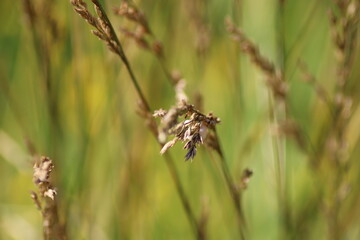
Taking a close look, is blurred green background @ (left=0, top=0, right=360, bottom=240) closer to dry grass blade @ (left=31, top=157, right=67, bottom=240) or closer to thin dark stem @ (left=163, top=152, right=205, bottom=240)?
thin dark stem @ (left=163, top=152, right=205, bottom=240)

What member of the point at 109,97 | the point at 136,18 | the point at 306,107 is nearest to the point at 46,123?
the point at 109,97

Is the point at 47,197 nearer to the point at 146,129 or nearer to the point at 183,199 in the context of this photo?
the point at 183,199

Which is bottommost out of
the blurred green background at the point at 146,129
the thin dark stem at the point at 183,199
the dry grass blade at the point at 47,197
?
the dry grass blade at the point at 47,197

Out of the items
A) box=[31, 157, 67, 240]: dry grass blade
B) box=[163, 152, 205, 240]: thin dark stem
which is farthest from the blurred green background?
box=[31, 157, 67, 240]: dry grass blade

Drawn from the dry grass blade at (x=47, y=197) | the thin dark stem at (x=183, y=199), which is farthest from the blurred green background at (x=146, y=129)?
the dry grass blade at (x=47, y=197)

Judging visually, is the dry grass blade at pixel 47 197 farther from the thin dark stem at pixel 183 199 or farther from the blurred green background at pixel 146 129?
the blurred green background at pixel 146 129

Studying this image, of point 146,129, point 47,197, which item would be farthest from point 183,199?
point 146,129

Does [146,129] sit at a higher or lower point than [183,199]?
higher

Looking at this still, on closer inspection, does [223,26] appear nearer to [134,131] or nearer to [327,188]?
[134,131]

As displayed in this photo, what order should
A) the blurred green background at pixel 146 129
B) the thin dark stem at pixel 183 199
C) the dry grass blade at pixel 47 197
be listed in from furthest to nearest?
1. the blurred green background at pixel 146 129
2. the thin dark stem at pixel 183 199
3. the dry grass blade at pixel 47 197
